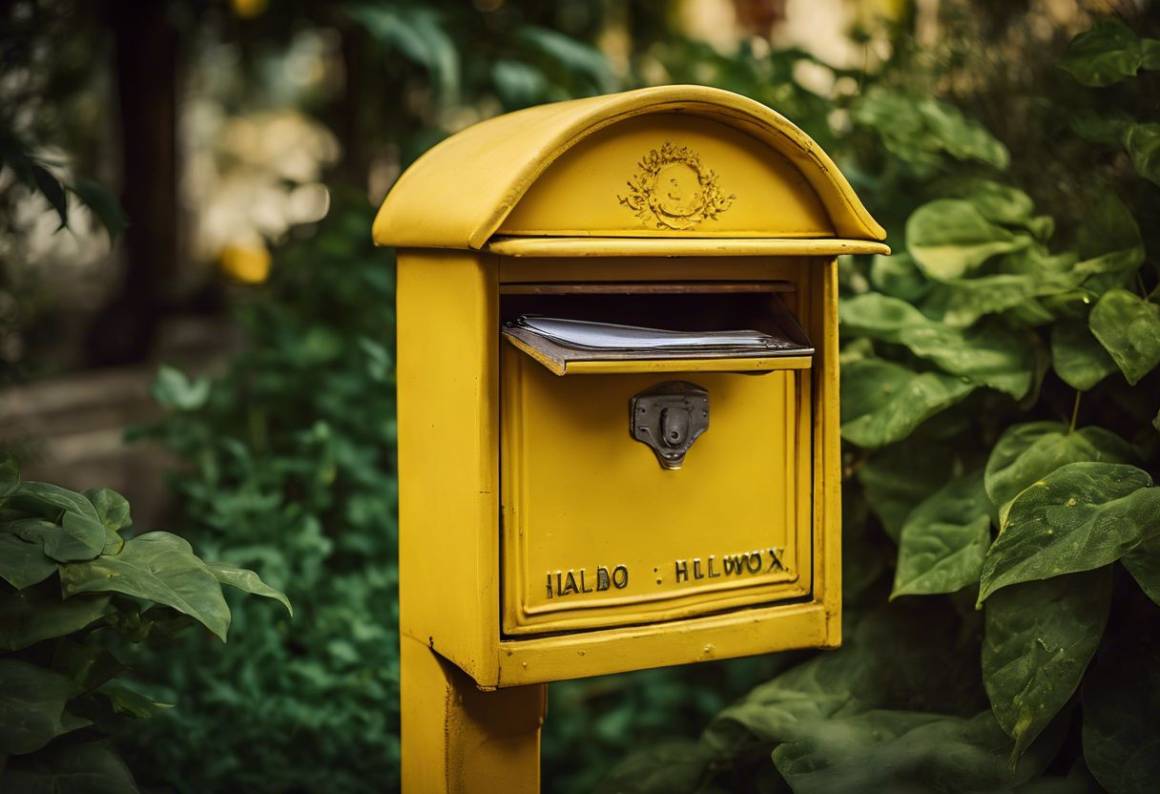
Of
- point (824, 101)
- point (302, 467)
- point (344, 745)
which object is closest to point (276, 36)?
point (302, 467)

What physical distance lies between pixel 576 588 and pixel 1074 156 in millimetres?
1799

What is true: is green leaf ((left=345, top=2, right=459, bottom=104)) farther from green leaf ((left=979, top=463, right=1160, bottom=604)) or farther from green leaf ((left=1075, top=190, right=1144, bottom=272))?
green leaf ((left=979, top=463, right=1160, bottom=604))

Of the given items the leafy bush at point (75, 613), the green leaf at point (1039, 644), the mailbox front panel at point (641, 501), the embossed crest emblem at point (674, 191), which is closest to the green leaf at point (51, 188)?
the leafy bush at point (75, 613)

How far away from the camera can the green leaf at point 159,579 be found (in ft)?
6.07

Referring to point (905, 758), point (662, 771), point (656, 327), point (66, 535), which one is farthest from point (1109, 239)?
point (66, 535)

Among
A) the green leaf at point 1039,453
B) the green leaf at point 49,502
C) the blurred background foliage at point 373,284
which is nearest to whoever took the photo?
the green leaf at point 49,502

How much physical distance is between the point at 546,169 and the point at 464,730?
3.28 ft

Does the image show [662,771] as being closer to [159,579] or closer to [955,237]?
[159,579]

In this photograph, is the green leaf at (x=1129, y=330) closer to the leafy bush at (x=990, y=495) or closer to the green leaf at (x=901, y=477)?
the leafy bush at (x=990, y=495)

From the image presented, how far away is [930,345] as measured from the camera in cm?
243

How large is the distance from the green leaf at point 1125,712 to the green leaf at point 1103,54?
3.60 feet

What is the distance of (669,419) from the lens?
2049mm

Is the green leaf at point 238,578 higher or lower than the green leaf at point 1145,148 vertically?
lower

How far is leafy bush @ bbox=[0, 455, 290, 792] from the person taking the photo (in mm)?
1792
